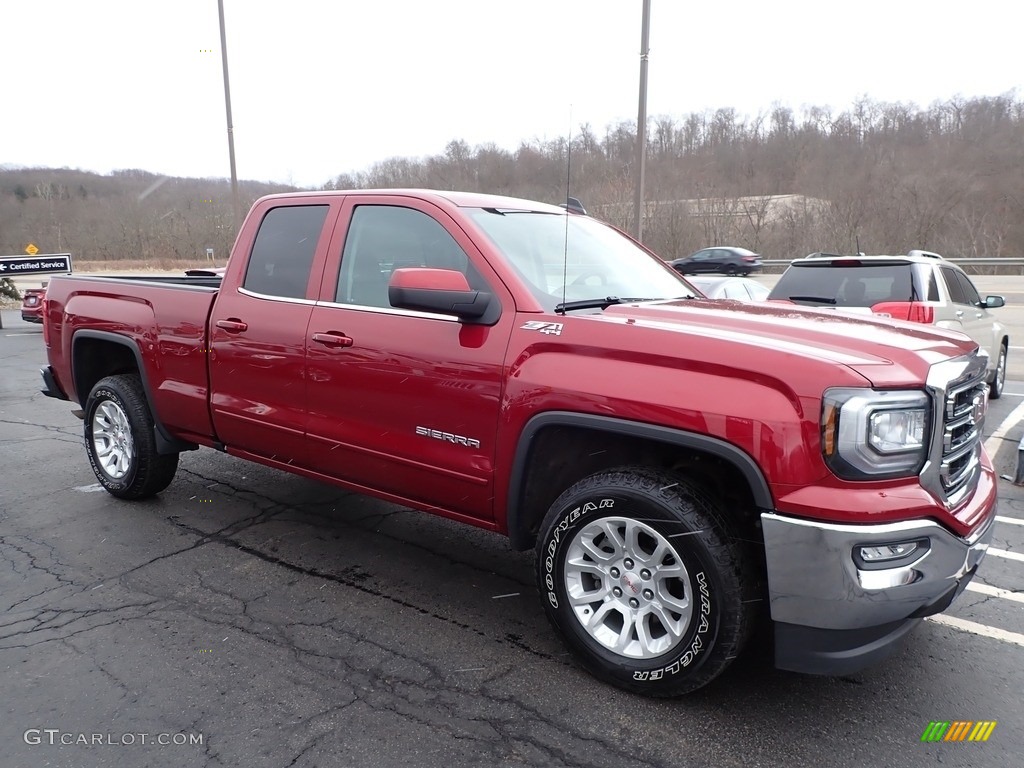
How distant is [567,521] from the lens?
9.34 feet

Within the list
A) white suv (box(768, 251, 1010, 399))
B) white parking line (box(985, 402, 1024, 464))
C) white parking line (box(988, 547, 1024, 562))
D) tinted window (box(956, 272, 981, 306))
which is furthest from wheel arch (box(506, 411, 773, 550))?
tinted window (box(956, 272, 981, 306))

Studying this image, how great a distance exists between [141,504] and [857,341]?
4615mm

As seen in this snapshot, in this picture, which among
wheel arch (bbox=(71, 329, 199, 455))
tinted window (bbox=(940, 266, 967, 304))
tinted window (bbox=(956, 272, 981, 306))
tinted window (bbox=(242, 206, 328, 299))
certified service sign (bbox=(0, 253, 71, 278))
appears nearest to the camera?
tinted window (bbox=(242, 206, 328, 299))

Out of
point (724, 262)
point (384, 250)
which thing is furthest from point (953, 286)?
point (724, 262)

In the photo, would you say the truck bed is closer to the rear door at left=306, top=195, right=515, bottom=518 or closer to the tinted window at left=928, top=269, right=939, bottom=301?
the rear door at left=306, top=195, right=515, bottom=518

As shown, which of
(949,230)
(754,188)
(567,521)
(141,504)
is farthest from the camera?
(754,188)

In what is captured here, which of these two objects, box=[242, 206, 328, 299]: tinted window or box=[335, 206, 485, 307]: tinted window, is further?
box=[242, 206, 328, 299]: tinted window

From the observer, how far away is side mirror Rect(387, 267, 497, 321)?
117 inches

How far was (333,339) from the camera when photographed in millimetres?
3598

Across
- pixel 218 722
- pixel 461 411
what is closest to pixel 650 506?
pixel 461 411

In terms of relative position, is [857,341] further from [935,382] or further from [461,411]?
[461,411]

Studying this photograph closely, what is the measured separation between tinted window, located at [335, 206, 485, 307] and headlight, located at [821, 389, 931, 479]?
5.88 feet

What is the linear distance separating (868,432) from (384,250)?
7.93ft

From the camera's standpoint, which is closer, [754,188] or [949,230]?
[949,230]
